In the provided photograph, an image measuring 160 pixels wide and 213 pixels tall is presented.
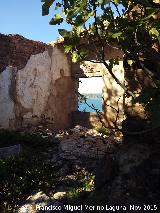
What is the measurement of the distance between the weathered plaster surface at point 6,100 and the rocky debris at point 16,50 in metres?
0.24

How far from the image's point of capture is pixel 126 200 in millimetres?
4148

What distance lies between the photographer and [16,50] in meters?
10.9

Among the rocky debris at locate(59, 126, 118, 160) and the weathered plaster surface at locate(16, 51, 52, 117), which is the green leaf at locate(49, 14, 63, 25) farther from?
the weathered plaster surface at locate(16, 51, 52, 117)

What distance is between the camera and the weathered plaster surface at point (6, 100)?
34.6 feet

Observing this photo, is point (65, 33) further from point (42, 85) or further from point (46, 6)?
point (42, 85)

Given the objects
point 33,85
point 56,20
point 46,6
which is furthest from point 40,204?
point 33,85

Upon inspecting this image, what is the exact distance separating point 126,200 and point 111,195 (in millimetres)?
226

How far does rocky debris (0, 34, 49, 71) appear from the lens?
34.8 ft

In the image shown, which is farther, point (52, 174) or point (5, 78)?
point (5, 78)

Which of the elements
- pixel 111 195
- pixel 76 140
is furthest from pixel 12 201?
pixel 76 140

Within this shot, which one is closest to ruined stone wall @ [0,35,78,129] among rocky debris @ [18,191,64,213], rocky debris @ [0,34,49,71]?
rocky debris @ [0,34,49,71]

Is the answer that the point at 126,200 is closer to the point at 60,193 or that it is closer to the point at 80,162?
the point at 60,193

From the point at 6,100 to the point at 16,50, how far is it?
1.70 metres

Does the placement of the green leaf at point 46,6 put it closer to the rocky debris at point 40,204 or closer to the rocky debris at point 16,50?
the rocky debris at point 40,204
